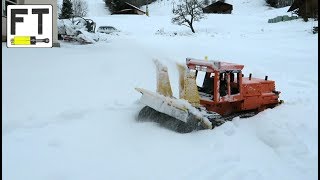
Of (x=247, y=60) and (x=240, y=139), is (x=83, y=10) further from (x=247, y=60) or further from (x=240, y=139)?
(x=240, y=139)

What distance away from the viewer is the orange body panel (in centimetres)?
762

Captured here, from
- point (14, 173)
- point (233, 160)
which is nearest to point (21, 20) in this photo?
point (14, 173)

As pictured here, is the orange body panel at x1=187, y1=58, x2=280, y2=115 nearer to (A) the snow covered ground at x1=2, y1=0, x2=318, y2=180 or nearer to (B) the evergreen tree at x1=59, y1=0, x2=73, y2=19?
(A) the snow covered ground at x1=2, y1=0, x2=318, y2=180

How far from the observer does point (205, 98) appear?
795 cm

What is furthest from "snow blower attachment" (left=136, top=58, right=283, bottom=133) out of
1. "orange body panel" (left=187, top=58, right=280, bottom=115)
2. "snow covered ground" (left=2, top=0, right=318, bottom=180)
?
"snow covered ground" (left=2, top=0, right=318, bottom=180)

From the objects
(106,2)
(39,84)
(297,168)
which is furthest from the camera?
(106,2)

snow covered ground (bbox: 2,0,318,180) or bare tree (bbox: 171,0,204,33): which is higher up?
bare tree (bbox: 171,0,204,33)

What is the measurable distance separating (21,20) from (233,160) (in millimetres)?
3600

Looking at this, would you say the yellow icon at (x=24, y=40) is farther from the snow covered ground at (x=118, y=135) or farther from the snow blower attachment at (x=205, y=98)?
the snow blower attachment at (x=205, y=98)

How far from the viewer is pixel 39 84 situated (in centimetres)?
970

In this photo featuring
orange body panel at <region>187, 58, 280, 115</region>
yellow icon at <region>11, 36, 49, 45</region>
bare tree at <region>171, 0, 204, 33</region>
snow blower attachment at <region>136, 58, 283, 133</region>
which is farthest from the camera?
bare tree at <region>171, 0, 204, 33</region>

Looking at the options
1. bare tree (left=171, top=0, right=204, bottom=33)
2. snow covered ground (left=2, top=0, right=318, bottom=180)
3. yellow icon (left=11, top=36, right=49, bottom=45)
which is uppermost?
bare tree (left=171, top=0, right=204, bottom=33)

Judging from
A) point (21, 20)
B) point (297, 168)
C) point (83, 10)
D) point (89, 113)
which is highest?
point (83, 10)

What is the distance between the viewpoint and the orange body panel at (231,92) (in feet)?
25.0
